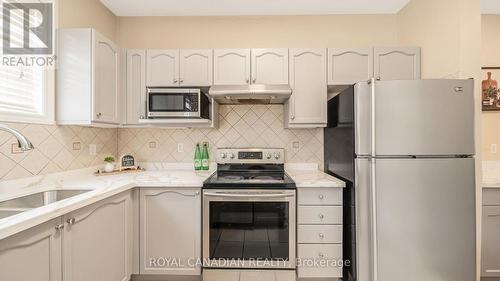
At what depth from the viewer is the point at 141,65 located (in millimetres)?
2422

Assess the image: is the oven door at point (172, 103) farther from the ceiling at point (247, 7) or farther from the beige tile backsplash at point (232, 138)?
the ceiling at point (247, 7)

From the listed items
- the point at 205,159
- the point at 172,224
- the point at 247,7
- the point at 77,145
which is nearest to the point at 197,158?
the point at 205,159

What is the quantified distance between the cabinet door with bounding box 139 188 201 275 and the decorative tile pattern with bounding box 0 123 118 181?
68cm

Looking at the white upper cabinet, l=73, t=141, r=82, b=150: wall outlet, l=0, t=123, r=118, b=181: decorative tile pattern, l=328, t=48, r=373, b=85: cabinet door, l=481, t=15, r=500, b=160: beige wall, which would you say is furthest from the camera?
l=481, t=15, r=500, b=160: beige wall

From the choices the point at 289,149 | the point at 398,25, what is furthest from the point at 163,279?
the point at 398,25

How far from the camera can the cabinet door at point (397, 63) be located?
7.59 ft

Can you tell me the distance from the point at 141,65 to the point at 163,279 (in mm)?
1933

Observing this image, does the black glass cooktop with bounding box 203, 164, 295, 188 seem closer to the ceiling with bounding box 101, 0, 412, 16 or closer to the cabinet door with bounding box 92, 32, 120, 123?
the cabinet door with bounding box 92, 32, 120, 123

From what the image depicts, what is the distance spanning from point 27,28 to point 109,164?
1.24 m

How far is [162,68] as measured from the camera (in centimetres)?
242

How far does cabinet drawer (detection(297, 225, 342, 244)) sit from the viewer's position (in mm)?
1991

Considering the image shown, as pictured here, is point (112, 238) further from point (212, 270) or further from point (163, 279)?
point (212, 270)

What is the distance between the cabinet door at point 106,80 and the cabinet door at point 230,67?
90 cm

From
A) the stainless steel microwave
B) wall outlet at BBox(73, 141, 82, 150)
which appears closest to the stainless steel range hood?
the stainless steel microwave
